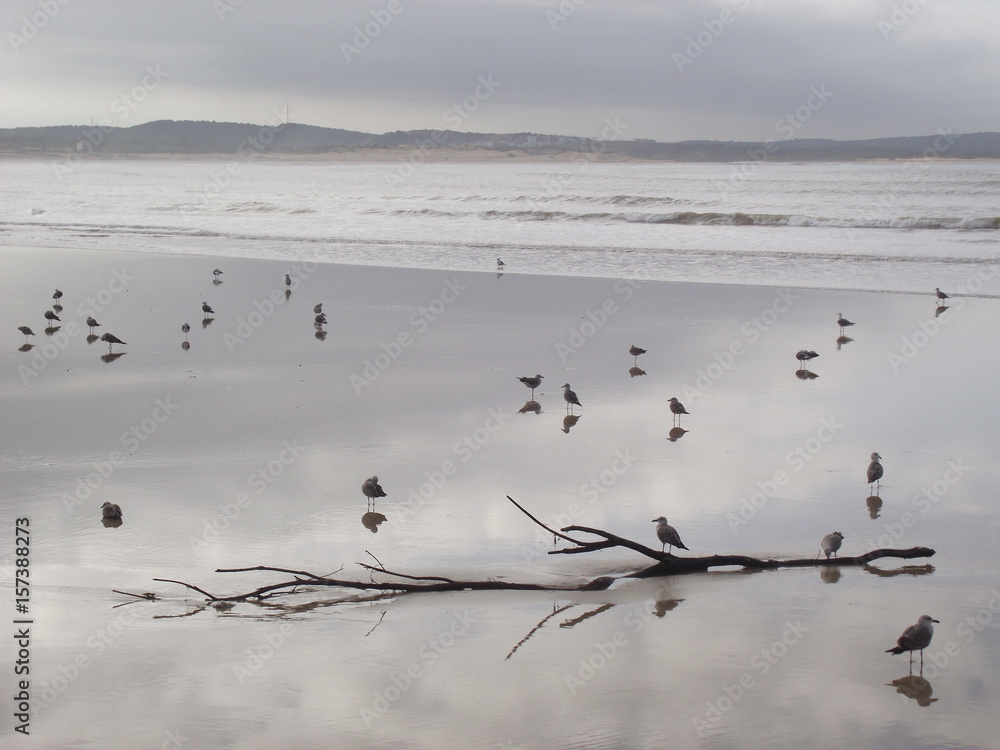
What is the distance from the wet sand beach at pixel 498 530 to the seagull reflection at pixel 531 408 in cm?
6

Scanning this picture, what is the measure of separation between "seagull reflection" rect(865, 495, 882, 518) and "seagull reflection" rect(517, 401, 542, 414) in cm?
352

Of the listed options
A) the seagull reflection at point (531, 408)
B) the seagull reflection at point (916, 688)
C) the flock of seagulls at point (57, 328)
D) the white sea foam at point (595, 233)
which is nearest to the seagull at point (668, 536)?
the seagull reflection at point (916, 688)

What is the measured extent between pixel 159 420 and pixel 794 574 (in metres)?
6.11

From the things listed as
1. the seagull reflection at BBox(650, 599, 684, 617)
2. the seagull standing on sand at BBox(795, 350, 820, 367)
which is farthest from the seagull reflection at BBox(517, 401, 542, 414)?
the seagull reflection at BBox(650, 599, 684, 617)

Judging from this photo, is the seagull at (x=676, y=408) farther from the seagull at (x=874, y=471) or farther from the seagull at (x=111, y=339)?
the seagull at (x=111, y=339)

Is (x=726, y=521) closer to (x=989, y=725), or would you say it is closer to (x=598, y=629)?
(x=598, y=629)

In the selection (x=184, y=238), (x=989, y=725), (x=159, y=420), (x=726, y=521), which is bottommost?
(x=989, y=725)

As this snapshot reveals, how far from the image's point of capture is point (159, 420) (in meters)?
9.84

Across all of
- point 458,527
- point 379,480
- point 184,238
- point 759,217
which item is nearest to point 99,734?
point 458,527

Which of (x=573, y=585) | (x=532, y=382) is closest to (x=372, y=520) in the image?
(x=573, y=585)

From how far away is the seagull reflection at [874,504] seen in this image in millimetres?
7430

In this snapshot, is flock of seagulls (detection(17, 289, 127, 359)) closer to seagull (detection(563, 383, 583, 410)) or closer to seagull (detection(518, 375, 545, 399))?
seagull (detection(518, 375, 545, 399))

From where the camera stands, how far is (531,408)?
10438 millimetres

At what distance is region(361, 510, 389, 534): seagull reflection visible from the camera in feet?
22.9
